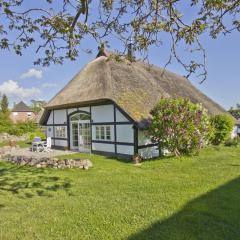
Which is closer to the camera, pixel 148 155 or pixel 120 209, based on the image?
pixel 120 209

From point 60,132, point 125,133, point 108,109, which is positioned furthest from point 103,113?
point 60,132

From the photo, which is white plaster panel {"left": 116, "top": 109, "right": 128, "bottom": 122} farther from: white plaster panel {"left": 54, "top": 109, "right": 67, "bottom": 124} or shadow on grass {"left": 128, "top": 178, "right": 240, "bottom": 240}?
shadow on grass {"left": 128, "top": 178, "right": 240, "bottom": 240}

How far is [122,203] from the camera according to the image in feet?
23.2

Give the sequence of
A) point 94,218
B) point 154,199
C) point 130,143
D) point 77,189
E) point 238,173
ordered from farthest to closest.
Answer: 1. point 130,143
2. point 238,173
3. point 77,189
4. point 154,199
5. point 94,218

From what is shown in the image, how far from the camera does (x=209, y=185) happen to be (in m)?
8.59

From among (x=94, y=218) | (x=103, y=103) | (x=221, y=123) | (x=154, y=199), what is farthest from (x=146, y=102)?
(x=94, y=218)

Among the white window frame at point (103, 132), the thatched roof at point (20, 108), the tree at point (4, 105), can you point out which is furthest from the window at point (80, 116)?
the thatched roof at point (20, 108)

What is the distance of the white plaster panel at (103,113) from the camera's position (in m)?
16.1

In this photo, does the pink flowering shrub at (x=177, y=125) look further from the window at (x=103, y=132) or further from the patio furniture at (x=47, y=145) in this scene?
the patio furniture at (x=47, y=145)

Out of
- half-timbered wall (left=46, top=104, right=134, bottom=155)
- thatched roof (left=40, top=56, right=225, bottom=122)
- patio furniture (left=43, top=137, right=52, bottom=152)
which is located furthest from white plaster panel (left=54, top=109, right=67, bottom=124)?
patio furniture (left=43, top=137, right=52, bottom=152)

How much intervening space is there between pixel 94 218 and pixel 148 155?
370 inches

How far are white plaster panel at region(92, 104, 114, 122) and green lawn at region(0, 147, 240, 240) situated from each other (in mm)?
5138

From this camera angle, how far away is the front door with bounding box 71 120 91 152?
59.9ft

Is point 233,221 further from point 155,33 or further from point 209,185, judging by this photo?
point 155,33
